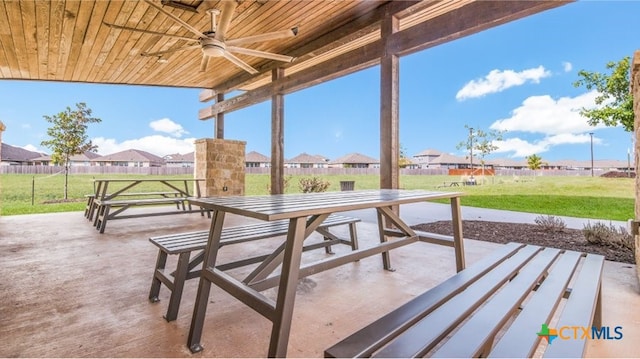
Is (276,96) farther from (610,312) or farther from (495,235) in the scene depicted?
(610,312)

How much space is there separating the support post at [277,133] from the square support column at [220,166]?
3.68 feet

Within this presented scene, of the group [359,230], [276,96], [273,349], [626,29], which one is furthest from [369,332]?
[626,29]

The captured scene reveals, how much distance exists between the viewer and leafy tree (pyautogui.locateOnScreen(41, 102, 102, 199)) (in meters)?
8.64

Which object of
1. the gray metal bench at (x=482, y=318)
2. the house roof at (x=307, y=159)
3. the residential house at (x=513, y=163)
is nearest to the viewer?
the gray metal bench at (x=482, y=318)

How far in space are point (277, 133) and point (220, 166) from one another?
1532mm

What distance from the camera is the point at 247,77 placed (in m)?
6.49

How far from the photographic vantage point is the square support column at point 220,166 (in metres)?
6.06

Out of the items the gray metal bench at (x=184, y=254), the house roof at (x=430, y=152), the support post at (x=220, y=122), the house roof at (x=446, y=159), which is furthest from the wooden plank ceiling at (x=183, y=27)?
the house roof at (x=430, y=152)

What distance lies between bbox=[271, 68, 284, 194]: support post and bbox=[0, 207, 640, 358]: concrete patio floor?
8.24 ft

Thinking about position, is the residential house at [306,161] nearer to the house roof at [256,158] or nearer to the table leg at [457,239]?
the house roof at [256,158]

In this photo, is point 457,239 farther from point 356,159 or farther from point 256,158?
point 356,159

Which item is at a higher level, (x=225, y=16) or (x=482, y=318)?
(x=225, y=16)

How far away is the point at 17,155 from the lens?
19750 mm

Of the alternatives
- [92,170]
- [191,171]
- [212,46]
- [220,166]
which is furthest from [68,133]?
[92,170]
